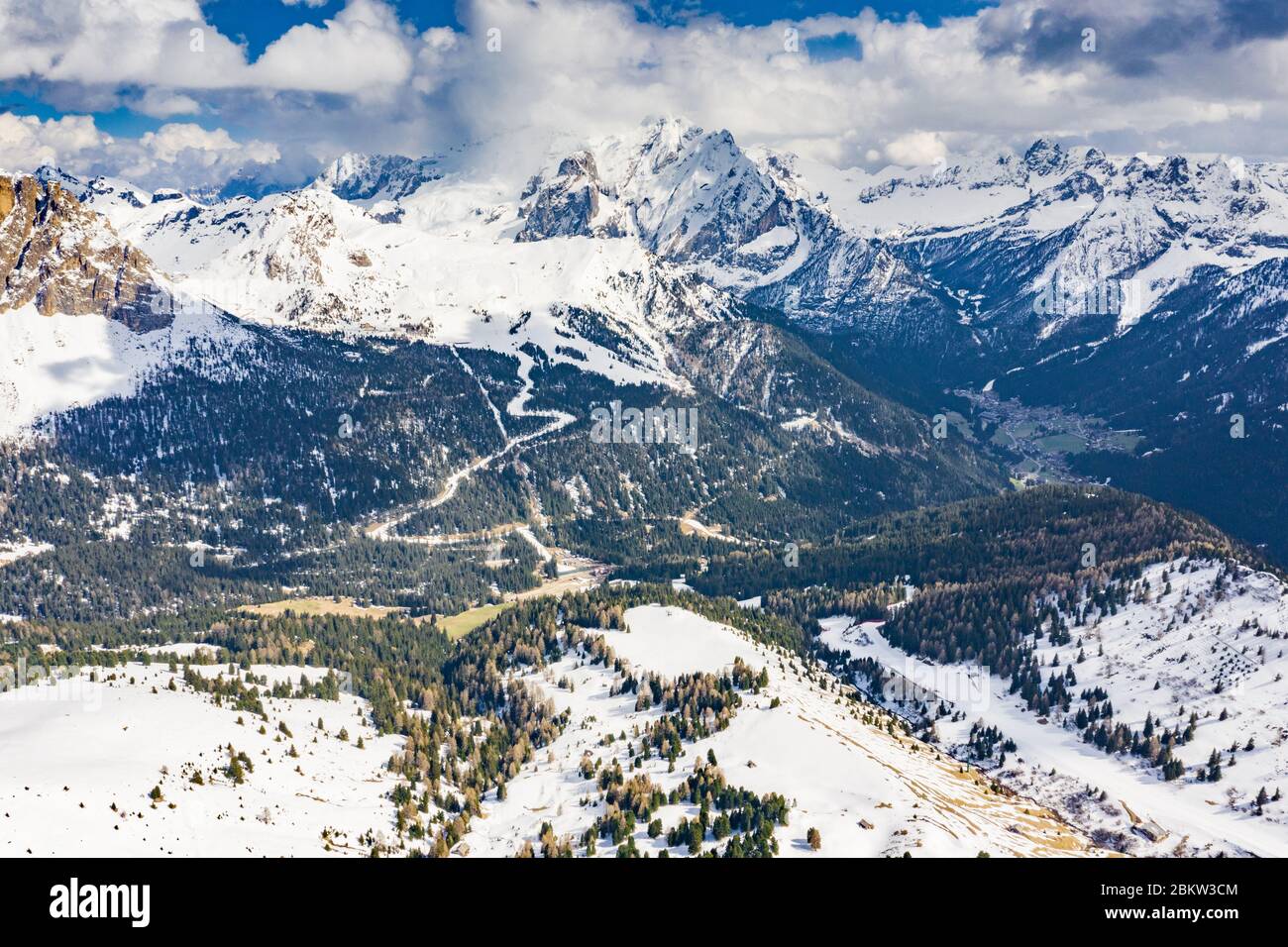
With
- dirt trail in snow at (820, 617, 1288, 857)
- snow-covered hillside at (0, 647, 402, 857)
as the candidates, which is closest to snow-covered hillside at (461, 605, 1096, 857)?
dirt trail in snow at (820, 617, 1288, 857)

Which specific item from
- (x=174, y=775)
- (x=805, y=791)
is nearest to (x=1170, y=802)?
(x=805, y=791)

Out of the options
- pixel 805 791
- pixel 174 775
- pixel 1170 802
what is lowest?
pixel 1170 802

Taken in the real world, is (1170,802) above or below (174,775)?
below

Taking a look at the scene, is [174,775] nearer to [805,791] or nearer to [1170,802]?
[805,791]

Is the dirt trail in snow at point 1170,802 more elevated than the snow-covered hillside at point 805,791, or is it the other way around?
the snow-covered hillside at point 805,791

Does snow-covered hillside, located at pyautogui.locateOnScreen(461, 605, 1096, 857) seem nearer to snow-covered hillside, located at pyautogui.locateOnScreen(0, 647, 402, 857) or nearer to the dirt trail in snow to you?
the dirt trail in snow

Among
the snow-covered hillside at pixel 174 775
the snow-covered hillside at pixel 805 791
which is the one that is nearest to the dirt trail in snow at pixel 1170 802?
the snow-covered hillside at pixel 805 791

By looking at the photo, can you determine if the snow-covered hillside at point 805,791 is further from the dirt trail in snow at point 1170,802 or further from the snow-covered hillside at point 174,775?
the snow-covered hillside at point 174,775

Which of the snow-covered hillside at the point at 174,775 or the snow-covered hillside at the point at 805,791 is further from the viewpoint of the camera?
the snow-covered hillside at the point at 805,791
